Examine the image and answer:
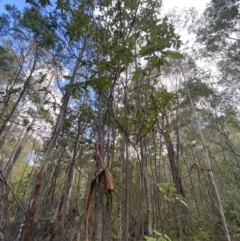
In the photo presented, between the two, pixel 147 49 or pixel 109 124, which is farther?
pixel 109 124

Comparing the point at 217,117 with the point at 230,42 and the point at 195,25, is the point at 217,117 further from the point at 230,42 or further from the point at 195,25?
the point at 195,25

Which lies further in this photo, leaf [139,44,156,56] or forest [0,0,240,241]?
forest [0,0,240,241]

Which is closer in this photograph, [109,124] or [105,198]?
[105,198]

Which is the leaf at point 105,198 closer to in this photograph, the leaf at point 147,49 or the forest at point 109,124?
the forest at point 109,124

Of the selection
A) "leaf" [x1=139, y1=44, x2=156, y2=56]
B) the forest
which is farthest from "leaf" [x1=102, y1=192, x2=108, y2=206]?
"leaf" [x1=139, y1=44, x2=156, y2=56]

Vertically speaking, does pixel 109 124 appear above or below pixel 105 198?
above

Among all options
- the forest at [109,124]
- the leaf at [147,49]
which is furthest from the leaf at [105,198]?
the leaf at [147,49]

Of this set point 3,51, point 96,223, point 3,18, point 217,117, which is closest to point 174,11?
point 217,117

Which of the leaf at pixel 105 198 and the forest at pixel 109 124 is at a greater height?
the forest at pixel 109 124

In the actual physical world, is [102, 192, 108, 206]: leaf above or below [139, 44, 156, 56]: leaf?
below

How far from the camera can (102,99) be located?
136 cm

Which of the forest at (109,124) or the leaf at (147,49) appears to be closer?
the leaf at (147,49)

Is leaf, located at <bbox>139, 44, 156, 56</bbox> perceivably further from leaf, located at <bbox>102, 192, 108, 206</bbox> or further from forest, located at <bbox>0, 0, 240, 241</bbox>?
leaf, located at <bbox>102, 192, 108, 206</bbox>

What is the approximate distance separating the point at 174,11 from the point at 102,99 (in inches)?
196
